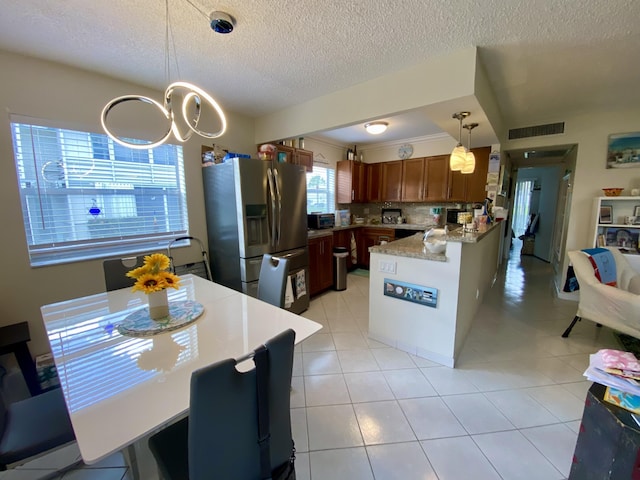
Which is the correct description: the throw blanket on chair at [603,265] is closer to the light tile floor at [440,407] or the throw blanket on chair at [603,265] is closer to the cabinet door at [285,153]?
the light tile floor at [440,407]

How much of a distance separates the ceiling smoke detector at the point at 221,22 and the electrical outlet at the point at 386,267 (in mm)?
2097

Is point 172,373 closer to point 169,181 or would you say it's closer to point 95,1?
point 95,1

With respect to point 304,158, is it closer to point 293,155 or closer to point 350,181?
point 293,155

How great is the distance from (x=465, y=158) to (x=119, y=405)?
3.15 m

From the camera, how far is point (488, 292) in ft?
12.6

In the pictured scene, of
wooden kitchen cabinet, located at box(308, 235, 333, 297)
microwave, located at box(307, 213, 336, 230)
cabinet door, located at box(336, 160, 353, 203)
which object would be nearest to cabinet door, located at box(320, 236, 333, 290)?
wooden kitchen cabinet, located at box(308, 235, 333, 297)

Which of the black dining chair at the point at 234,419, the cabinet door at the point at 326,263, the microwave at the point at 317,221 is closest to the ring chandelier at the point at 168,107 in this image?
the black dining chair at the point at 234,419

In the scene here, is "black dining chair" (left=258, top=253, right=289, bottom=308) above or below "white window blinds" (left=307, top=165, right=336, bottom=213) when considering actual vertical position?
below

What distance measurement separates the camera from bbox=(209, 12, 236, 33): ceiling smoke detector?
1508 millimetres

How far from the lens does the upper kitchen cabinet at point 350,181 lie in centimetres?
500

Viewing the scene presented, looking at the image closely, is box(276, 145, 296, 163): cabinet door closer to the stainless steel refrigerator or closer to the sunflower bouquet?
the stainless steel refrigerator

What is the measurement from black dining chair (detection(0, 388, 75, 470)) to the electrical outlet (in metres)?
2.19

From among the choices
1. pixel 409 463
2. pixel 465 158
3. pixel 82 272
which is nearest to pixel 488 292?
pixel 465 158

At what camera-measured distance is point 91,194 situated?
7.43 feet
